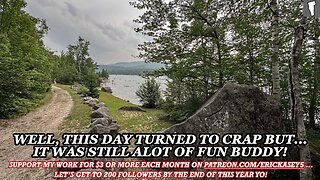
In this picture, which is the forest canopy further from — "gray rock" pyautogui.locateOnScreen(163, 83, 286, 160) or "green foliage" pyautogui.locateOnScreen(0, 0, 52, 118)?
"gray rock" pyautogui.locateOnScreen(163, 83, 286, 160)

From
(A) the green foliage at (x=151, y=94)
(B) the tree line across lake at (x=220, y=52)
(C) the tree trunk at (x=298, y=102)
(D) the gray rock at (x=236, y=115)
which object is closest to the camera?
(C) the tree trunk at (x=298, y=102)

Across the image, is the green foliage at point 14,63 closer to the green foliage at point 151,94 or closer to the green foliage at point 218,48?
the green foliage at point 218,48

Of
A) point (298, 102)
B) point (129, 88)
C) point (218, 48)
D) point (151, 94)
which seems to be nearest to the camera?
point (298, 102)

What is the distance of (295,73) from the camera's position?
4.91m

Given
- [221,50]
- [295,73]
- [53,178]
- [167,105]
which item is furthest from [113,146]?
[167,105]

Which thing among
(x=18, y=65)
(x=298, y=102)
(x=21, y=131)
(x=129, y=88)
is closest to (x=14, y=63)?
(x=18, y=65)

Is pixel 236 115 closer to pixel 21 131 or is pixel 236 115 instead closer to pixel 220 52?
pixel 220 52

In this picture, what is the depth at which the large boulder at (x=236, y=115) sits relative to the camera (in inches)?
217

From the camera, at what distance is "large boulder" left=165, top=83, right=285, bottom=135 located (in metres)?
5.52

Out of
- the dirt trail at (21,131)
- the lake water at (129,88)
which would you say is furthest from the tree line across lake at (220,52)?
the lake water at (129,88)

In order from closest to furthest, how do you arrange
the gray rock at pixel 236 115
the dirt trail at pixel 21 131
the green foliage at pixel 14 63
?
the dirt trail at pixel 21 131
the gray rock at pixel 236 115
the green foliage at pixel 14 63

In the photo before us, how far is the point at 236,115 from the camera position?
5.74 m

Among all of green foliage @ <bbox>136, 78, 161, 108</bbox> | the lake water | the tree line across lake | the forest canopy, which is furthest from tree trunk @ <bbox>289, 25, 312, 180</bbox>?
green foliage @ <bbox>136, 78, 161, 108</bbox>

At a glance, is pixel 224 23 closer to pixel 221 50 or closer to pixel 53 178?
pixel 221 50
